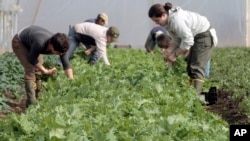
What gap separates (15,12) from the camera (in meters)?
18.7

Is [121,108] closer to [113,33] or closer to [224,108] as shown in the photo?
[224,108]

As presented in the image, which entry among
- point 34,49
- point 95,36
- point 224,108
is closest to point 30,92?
point 34,49

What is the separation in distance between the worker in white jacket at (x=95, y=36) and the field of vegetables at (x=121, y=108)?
1.43ft

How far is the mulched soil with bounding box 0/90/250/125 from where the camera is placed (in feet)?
23.5

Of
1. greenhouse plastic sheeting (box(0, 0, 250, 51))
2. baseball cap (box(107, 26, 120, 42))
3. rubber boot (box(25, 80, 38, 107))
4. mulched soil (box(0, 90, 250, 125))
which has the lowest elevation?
greenhouse plastic sheeting (box(0, 0, 250, 51))

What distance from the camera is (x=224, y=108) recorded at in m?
8.34

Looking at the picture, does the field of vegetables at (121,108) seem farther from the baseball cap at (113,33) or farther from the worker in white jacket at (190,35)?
the baseball cap at (113,33)

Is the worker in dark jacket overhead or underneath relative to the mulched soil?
Answer: overhead

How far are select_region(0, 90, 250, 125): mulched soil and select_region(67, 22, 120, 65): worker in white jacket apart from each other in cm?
153

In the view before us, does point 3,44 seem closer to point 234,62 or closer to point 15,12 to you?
point 15,12

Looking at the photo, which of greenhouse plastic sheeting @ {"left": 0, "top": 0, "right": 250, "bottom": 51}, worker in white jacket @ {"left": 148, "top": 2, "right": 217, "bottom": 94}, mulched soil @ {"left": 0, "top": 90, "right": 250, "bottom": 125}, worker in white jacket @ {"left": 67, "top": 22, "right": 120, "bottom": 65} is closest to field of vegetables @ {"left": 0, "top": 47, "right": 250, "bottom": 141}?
mulched soil @ {"left": 0, "top": 90, "right": 250, "bottom": 125}

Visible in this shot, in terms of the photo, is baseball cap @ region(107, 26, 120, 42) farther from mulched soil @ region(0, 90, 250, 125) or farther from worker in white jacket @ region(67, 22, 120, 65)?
mulched soil @ region(0, 90, 250, 125)

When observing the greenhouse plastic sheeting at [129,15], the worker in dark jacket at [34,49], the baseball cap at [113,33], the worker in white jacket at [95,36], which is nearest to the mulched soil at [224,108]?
the worker in dark jacket at [34,49]

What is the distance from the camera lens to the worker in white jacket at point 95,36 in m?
9.82
